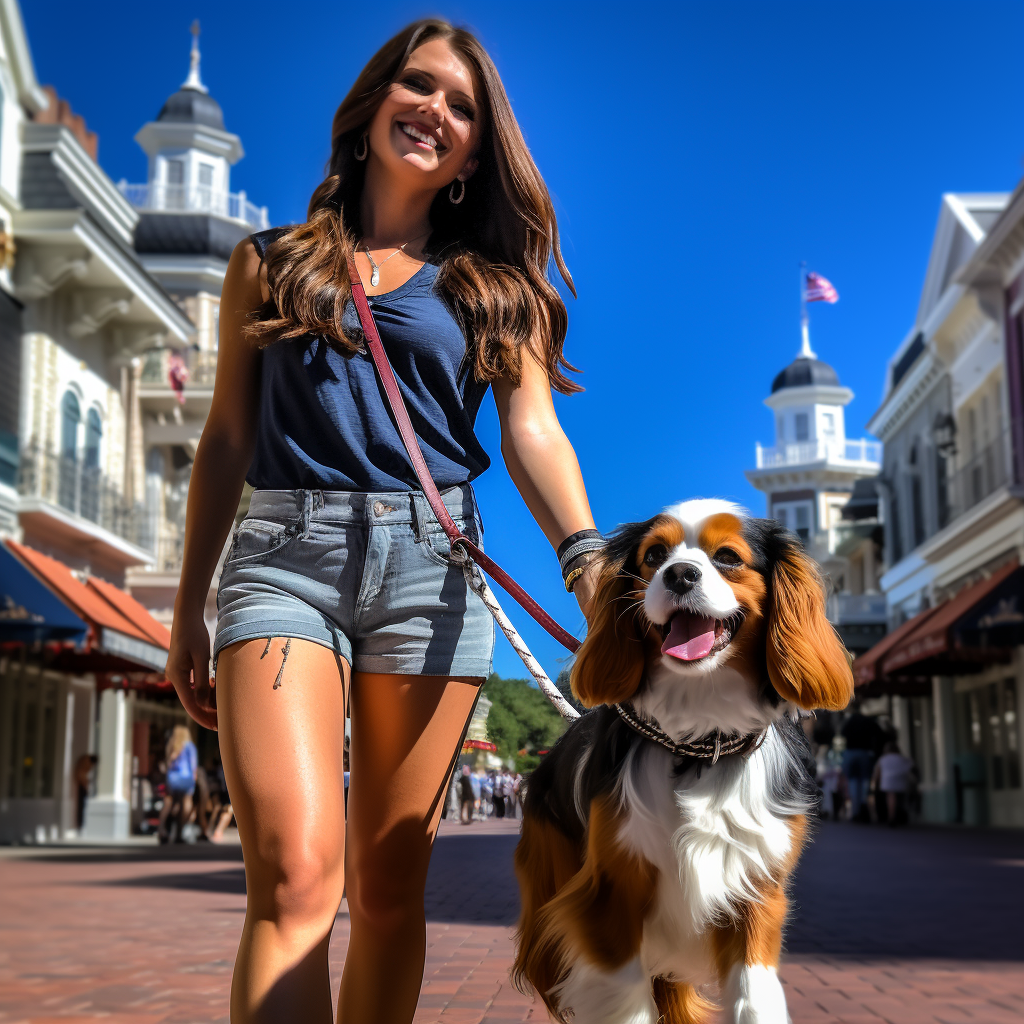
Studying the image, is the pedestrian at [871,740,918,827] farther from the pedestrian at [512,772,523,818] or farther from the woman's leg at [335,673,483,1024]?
the woman's leg at [335,673,483,1024]

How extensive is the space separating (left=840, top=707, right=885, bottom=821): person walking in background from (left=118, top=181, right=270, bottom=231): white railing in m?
21.8

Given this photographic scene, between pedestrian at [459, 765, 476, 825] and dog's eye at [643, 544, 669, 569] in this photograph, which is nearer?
dog's eye at [643, 544, 669, 569]

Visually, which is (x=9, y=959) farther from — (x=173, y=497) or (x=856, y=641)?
(x=856, y=641)

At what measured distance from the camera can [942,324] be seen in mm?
29234

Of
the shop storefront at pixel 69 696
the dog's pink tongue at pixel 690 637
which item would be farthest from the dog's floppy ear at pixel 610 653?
the shop storefront at pixel 69 696

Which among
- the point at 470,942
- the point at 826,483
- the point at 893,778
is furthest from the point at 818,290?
the point at 470,942

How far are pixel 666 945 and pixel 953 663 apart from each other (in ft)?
85.5

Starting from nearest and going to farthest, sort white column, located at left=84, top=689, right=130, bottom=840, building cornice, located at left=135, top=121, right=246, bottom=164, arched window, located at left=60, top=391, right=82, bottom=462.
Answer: arched window, located at left=60, top=391, right=82, bottom=462
white column, located at left=84, top=689, right=130, bottom=840
building cornice, located at left=135, top=121, right=246, bottom=164

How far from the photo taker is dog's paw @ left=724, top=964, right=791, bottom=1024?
8.85 ft

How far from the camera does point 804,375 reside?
282 feet

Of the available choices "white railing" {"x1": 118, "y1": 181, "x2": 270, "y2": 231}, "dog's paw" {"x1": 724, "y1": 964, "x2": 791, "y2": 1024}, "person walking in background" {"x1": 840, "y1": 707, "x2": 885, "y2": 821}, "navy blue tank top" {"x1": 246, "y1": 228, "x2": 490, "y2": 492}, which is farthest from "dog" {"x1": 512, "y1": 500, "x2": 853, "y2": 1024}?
"white railing" {"x1": 118, "y1": 181, "x2": 270, "y2": 231}

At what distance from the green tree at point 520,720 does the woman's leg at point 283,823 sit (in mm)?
647

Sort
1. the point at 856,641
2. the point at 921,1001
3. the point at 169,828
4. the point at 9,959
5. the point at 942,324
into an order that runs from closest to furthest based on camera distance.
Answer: the point at 921,1001 < the point at 9,959 < the point at 169,828 < the point at 942,324 < the point at 856,641

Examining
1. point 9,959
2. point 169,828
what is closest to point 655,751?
point 9,959
